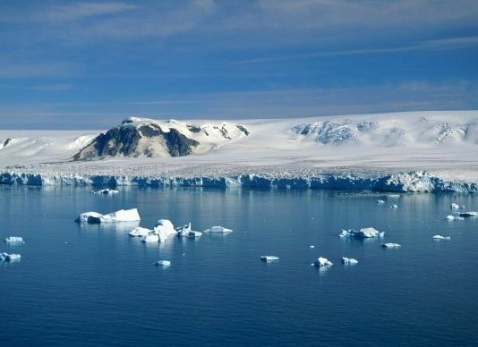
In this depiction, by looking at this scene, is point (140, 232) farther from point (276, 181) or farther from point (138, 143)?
point (138, 143)

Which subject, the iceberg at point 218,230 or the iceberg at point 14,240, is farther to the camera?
the iceberg at point 218,230

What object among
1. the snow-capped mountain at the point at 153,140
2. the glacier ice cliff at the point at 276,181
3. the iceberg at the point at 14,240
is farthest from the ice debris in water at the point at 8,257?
the snow-capped mountain at the point at 153,140

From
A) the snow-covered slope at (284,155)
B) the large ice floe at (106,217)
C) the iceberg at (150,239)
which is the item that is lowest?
the iceberg at (150,239)

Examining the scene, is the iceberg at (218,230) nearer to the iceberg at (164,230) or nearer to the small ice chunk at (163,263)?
the iceberg at (164,230)

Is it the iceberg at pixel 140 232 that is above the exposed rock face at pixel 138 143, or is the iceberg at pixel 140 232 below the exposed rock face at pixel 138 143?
below

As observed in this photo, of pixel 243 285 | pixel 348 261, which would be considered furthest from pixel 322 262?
pixel 243 285

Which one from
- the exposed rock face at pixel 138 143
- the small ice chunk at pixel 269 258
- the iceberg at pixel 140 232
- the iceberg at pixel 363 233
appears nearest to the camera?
the small ice chunk at pixel 269 258

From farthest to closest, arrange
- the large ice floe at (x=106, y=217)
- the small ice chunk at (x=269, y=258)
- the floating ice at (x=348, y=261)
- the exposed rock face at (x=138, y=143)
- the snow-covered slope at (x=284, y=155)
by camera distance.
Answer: the exposed rock face at (x=138, y=143)
the snow-covered slope at (x=284, y=155)
the large ice floe at (x=106, y=217)
the small ice chunk at (x=269, y=258)
the floating ice at (x=348, y=261)

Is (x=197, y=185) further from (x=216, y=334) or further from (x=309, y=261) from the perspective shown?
(x=216, y=334)
